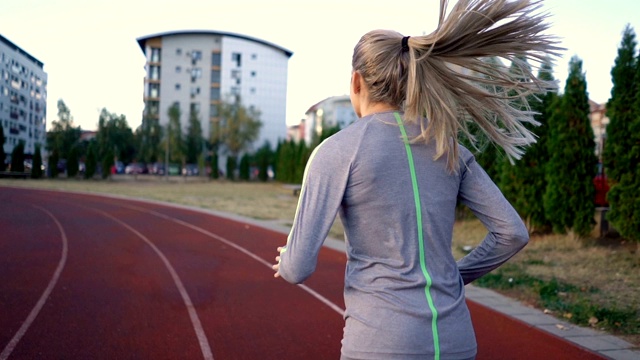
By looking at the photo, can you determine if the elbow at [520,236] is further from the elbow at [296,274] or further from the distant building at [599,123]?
the distant building at [599,123]

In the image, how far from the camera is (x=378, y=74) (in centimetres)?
165

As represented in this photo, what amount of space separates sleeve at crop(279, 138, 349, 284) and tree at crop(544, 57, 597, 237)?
462 inches

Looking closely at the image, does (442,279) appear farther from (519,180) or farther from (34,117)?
(34,117)

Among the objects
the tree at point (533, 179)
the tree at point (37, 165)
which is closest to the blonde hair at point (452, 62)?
the tree at point (533, 179)

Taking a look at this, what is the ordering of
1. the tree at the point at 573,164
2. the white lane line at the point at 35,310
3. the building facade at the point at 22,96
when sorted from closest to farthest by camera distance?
the white lane line at the point at 35,310 < the tree at the point at 573,164 < the building facade at the point at 22,96

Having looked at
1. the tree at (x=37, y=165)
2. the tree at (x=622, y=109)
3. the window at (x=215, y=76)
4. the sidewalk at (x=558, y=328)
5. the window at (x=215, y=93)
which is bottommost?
the sidewalk at (x=558, y=328)

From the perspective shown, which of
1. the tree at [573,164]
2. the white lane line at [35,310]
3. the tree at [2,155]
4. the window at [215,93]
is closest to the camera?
the white lane line at [35,310]

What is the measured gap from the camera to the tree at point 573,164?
1212 centimetres

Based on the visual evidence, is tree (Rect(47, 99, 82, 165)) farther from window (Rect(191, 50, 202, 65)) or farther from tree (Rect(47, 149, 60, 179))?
Result: window (Rect(191, 50, 202, 65))

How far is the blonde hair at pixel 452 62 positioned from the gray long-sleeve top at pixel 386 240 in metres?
0.08

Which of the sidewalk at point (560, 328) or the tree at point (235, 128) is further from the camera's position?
the tree at point (235, 128)

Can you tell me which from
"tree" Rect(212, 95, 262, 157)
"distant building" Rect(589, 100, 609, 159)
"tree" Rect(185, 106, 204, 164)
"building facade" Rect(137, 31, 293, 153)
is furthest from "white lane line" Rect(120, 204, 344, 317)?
"building facade" Rect(137, 31, 293, 153)

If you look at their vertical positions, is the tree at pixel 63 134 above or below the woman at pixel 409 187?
above

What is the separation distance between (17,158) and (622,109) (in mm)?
51722
